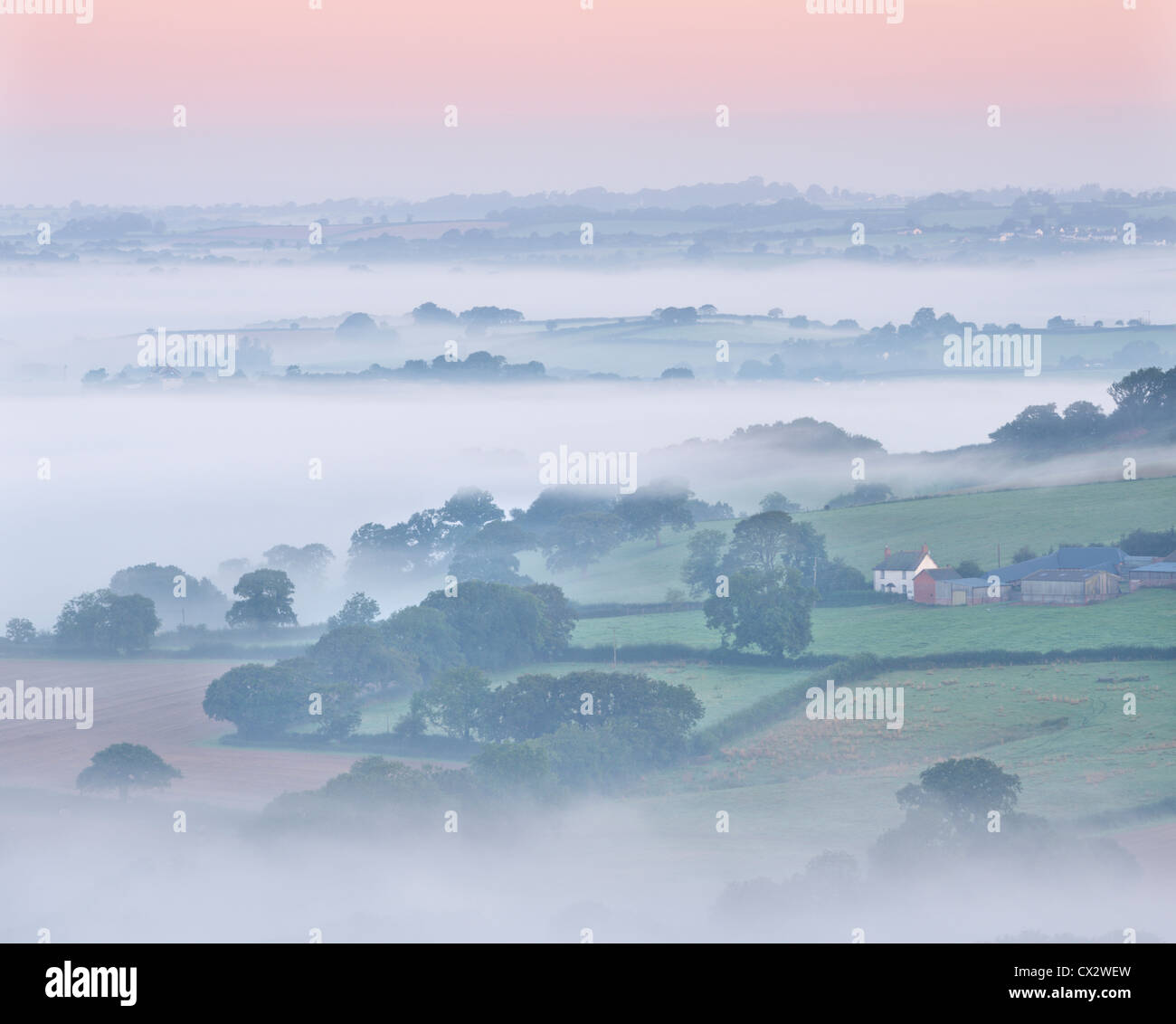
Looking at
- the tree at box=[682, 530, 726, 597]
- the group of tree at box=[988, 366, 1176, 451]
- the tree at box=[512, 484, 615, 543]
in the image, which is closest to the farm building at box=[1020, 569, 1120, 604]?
the tree at box=[682, 530, 726, 597]

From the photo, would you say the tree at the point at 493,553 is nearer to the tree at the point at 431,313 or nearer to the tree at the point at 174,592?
the tree at the point at 174,592

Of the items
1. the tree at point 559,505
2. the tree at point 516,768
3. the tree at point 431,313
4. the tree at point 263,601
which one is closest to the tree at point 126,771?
the tree at point 516,768

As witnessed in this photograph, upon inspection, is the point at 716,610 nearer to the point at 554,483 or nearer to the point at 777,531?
the point at 777,531

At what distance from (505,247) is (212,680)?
1426cm

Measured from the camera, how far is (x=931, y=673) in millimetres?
24609

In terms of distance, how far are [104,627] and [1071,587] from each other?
693 inches

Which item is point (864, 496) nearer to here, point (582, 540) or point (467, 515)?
point (582, 540)

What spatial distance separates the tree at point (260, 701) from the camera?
24328 mm

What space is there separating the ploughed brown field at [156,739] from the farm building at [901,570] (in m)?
10.5

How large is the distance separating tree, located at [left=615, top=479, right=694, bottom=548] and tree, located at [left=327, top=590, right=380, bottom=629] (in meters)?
5.78

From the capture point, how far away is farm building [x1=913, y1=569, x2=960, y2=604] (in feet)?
88.9

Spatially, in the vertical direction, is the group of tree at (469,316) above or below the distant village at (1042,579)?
above

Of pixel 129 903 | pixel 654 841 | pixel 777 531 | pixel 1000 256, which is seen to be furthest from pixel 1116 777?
pixel 1000 256

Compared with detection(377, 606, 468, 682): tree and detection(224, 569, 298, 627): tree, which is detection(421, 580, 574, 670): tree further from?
detection(224, 569, 298, 627): tree
